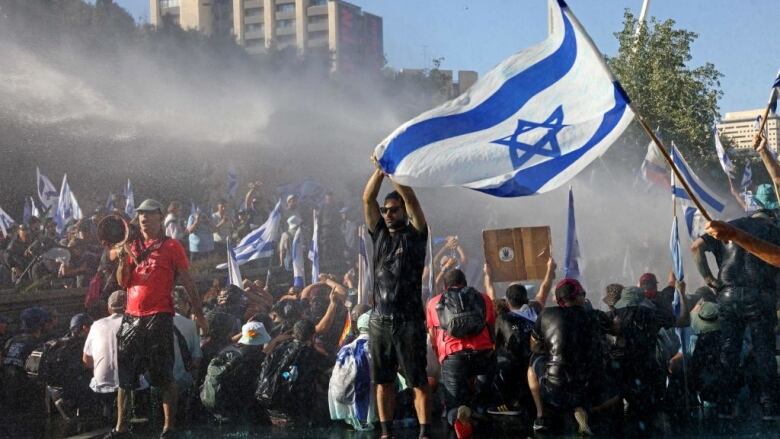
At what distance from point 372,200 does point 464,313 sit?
1.47 meters

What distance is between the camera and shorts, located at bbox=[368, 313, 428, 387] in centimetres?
693

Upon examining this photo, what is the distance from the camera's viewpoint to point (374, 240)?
281 inches

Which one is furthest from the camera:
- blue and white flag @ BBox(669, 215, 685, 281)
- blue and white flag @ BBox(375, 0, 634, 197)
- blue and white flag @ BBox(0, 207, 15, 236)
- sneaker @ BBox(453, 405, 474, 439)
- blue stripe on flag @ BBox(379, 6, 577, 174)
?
blue and white flag @ BBox(0, 207, 15, 236)

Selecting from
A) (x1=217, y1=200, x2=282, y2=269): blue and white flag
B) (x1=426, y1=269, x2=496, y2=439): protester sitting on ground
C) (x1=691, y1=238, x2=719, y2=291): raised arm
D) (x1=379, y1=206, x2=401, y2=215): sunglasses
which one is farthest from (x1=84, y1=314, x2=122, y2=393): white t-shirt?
(x1=217, y1=200, x2=282, y2=269): blue and white flag

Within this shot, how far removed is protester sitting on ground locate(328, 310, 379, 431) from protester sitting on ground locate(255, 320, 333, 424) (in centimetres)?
31

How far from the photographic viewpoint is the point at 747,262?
834cm

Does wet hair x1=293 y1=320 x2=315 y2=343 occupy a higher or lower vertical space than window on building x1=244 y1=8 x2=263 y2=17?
lower

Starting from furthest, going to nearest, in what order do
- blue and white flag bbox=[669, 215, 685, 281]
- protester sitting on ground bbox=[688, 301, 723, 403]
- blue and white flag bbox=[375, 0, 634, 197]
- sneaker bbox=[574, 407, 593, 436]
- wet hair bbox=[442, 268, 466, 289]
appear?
blue and white flag bbox=[669, 215, 685, 281]
protester sitting on ground bbox=[688, 301, 723, 403]
wet hair bbox=[442, 268, 466, 289]
sneaker bbox=[574, 407, 593, 436]
blue and white flag bbox=[375, 0, 634, 197]

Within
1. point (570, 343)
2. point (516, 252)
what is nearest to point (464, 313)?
point (570, 343)

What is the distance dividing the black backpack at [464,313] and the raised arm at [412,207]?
111 cm

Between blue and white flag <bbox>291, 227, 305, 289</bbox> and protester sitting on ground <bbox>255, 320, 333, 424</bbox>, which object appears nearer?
protester sitting on ground <bbox>255, 320, 333, 424</bbox>

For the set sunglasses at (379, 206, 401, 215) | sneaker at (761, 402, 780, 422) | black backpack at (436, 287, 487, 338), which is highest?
sunglasses at (379, 206, 401, 215)

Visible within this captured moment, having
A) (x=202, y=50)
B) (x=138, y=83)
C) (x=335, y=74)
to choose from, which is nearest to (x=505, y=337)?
(x=138, y=83)

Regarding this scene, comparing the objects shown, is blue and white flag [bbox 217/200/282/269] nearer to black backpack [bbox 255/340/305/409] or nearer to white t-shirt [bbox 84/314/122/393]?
white t-shirt [bbox 84/314/122/393]
